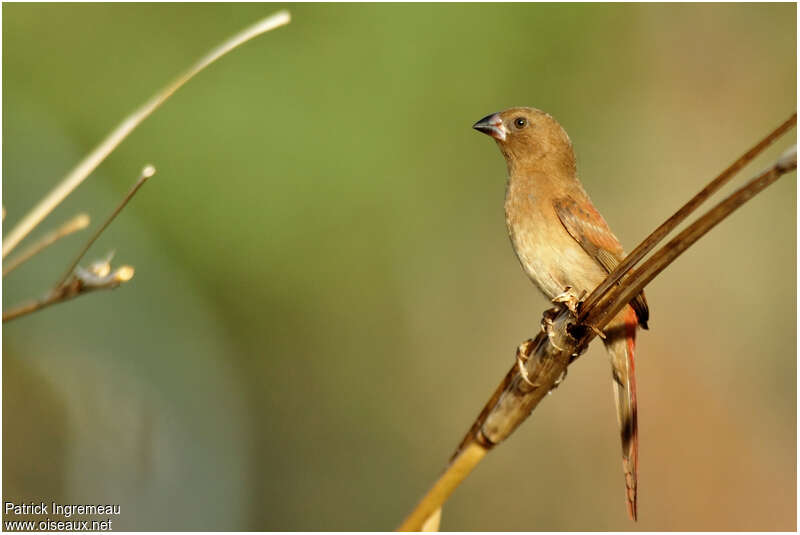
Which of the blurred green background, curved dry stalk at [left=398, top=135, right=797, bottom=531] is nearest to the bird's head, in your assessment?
the blurred green background

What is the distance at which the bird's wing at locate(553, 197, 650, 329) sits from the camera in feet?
11.3

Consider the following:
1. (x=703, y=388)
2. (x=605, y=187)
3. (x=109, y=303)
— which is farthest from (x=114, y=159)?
(x=703, y=388)

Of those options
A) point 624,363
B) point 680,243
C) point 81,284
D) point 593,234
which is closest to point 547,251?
point 593,234

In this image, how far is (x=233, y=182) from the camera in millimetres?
5652

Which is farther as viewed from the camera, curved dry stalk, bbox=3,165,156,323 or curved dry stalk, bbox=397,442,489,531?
curved dry stalk, bbox=397,442,489,531

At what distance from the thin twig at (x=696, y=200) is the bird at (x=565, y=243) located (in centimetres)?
181

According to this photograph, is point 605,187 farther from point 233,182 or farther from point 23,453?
point 23,453

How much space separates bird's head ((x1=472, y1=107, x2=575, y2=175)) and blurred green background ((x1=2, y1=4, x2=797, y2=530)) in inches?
68.3

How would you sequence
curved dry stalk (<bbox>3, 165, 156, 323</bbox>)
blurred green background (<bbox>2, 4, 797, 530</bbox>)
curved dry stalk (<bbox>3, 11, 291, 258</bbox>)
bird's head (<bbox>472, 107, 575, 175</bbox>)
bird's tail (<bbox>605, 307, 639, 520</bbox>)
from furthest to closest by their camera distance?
blurred green background (<bbox>2, 4, 797, 530</bbox>)
bird's head (<bbox>472, 107, 575, 175</bbox>)
bird's tail (<bbox>605, 307, 639, 520</bbox>)
curved dry stalk (<bbox>3, 11, 291, 258</bbox>)
curved dry stalk (<bbox>3, 165, 156, 323</bbox>)

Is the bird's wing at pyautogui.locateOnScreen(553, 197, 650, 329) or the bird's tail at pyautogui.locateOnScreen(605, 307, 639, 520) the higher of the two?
the bird's wing at pyautogui.locateOnScreen(553, 197, 650, 329)

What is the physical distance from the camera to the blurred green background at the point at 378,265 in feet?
18.0

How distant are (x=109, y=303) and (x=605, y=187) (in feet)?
11.7

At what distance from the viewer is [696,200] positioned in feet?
4.01

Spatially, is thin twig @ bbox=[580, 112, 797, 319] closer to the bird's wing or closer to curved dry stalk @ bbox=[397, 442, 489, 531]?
curved dry stalk @ bbox=[397, 442, 489, 531]
